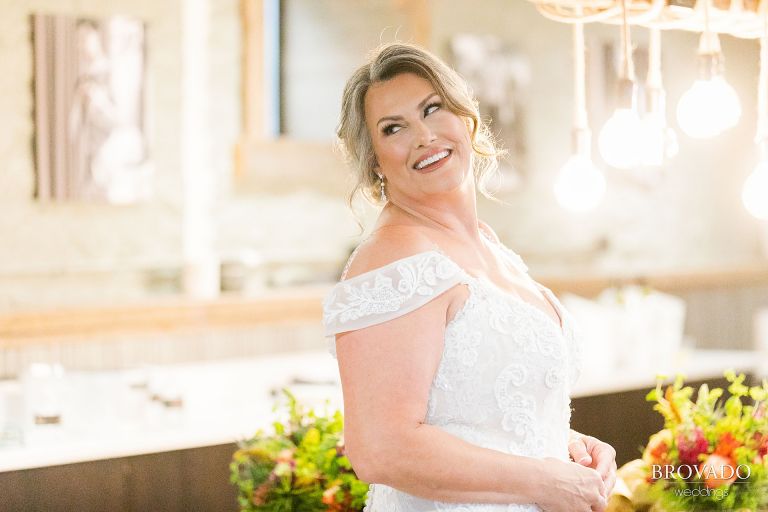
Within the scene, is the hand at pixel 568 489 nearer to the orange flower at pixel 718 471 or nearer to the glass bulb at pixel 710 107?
the orange flower at pixel 718 471

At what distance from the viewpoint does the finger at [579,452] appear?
1.76m

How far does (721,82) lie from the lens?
2.00m

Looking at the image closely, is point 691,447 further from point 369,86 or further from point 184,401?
point 184,401

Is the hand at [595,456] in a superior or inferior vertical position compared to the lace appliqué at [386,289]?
inferior

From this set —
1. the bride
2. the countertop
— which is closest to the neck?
the bride

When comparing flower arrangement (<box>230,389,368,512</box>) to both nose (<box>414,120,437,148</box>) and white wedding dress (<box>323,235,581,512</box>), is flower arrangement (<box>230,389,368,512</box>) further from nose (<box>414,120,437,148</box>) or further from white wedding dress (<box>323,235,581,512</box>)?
nose (<box>414,120,437,148</box>)

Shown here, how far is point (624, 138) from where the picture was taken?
6.53 feet

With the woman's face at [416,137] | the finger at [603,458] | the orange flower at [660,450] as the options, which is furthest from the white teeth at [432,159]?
the orange flower at [660,450]

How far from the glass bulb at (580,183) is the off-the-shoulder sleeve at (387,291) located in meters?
0.86

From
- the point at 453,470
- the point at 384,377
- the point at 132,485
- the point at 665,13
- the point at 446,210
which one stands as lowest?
the point at 132,485

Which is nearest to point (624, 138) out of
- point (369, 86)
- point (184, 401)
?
point (369, 86)

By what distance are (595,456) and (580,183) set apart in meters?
0.74

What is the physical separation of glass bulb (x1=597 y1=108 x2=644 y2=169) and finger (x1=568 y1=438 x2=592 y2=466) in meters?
0.61

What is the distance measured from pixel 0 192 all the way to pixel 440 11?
2587mm
